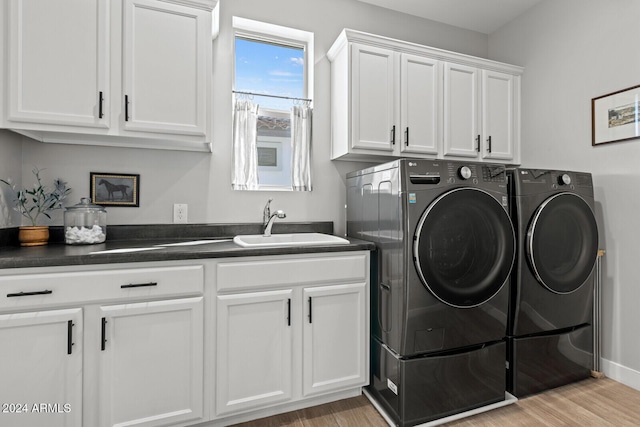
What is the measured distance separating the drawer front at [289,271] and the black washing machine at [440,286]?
18 centimetres

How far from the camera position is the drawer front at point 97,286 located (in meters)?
1.30

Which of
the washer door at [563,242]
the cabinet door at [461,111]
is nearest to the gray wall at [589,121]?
the washer door at [563,242]

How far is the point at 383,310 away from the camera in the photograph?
6.20ft

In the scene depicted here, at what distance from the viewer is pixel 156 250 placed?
5.05 feet

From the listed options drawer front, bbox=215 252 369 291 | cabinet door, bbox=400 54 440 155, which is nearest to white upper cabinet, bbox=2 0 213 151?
drawer front, bbox=215 252 369 291

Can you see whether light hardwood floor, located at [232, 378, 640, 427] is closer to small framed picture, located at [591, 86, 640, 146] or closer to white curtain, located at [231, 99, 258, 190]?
white curtain, located at [231, 99, 258, 190]

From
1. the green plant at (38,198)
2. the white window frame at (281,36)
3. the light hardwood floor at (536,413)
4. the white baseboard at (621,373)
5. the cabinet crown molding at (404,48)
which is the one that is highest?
the white window frame at (281,36)

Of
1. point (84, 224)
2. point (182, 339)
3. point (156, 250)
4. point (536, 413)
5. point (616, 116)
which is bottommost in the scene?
point (536, 413)

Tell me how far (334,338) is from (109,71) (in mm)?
1883

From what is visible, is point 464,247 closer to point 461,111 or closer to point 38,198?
point 461,111

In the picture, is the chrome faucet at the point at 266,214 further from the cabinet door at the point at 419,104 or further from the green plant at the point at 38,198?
the green plant at the point at 38,198

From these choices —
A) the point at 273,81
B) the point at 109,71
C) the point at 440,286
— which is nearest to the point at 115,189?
the point at 109,71

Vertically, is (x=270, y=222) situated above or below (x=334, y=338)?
above

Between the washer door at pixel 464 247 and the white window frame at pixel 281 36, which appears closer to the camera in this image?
the washer door at pixel 464 247
